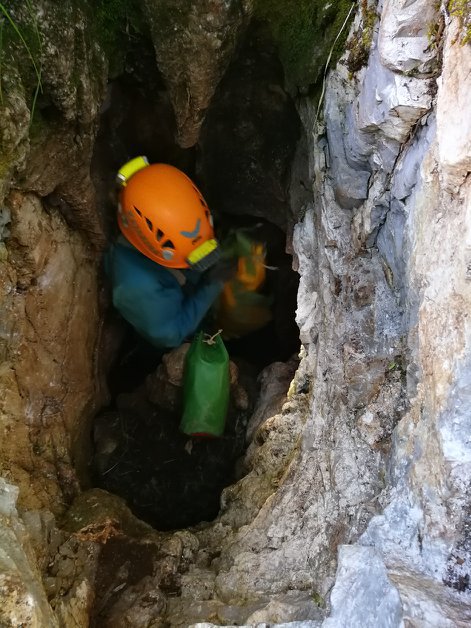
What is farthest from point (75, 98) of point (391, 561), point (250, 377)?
point (250, 377)

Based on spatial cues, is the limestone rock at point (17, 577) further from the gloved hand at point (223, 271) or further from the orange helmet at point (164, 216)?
the gloved hand at point (223, 271)

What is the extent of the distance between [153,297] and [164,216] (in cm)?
58

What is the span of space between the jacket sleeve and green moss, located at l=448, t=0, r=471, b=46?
2372 mm

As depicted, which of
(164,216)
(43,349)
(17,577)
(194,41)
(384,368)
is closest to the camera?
(17,577)

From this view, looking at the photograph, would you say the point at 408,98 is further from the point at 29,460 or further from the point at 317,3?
the point at 29,460

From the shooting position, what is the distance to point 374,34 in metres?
2.10

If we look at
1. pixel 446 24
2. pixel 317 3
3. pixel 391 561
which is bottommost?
pixel 391 561

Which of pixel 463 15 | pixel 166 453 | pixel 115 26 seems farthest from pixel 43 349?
pixel 463 15

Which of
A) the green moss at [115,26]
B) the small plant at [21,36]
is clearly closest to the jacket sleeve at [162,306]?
the green moss at [115,26]

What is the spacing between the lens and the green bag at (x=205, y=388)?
3555 millimetres

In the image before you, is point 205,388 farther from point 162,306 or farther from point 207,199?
point 207,199

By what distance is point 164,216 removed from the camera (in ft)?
10.4

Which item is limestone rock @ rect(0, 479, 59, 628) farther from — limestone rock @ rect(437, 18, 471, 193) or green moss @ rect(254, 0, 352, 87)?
green moss @ rect(254, 0, 352, 87)

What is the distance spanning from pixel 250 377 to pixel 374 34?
277 centimetres
